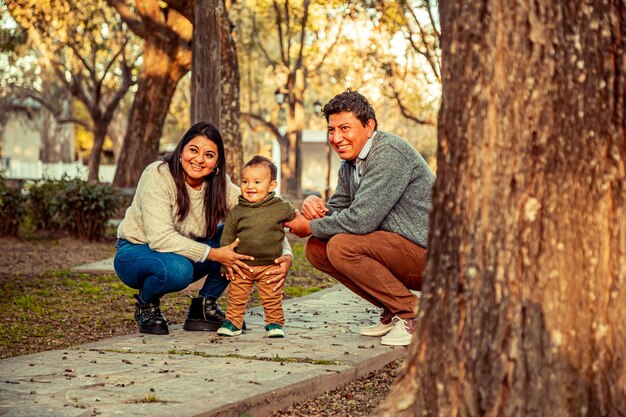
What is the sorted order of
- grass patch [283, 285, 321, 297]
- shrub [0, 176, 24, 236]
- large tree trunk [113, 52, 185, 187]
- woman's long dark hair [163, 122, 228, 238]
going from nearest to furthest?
woman's long dark hair [163, 122, 228, 238] < grass patch [283, 285, 321, 297] < shrub [0, 176, 24, 236] < large tree trunk [113, 52, 185, 187]

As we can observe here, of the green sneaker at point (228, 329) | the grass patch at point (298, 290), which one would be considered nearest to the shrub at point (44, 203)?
the grass patch at point (298, 290)

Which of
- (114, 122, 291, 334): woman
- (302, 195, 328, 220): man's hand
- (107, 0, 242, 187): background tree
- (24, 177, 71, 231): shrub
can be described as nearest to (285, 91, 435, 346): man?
(302, 195, 328, 220): man's hand

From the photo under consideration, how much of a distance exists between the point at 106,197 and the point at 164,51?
4.85 meters

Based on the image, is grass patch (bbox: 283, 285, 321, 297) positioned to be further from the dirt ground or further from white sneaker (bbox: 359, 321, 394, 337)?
white sneaker (bbox: 359, 321, 394, 337)

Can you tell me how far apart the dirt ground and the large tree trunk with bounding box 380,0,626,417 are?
145 cm

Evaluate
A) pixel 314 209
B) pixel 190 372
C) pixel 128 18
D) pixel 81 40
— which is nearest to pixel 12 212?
pixel 128 18

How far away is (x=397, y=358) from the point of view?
6129 mm

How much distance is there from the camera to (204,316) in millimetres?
6727

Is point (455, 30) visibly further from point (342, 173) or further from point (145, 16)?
point (145, 16)

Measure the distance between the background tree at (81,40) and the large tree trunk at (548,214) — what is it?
19.8m

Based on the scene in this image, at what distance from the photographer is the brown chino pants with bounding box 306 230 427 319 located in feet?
→ 20.7

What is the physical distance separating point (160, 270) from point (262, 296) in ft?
2.21

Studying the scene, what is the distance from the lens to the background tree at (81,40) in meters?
24.1

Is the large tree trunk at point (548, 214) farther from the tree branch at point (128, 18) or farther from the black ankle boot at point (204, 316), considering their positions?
the tree branch at point (128, 18)
